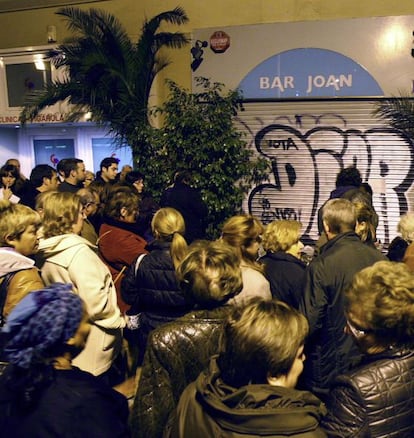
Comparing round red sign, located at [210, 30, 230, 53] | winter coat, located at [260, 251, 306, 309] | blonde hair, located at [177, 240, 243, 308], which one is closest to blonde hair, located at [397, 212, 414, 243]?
winter coat, located at [260, 251, 306, 309]

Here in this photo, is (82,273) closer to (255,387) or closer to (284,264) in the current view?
(284,264)

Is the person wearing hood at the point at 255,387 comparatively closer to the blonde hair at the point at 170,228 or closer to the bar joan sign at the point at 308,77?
the blonde hair at the point at 170,228

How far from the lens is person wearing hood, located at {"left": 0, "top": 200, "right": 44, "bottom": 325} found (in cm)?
321

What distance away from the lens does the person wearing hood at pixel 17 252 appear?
126 inches

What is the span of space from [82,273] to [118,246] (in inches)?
40.3

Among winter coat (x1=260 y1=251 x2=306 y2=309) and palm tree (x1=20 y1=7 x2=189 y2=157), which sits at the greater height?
palm tree (x1=20 y1=7 x2=189 y2=157)

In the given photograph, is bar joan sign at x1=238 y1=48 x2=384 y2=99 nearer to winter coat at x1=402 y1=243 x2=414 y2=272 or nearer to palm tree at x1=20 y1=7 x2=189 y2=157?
palm tree at x1=20 y1=7 x2=189 y2=157

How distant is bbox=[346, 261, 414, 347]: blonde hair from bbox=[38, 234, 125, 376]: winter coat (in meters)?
1.86

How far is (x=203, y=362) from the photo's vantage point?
279 cm

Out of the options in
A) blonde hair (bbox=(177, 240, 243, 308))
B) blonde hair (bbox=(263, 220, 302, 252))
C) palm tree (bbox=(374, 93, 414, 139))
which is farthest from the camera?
palm tree (bbox=(374, 93, 414, 139))

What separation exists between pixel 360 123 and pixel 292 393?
7.44 metres

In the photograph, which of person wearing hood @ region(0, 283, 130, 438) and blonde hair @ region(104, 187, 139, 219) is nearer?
person wearing hood @ region(0, 283, 130, 438)

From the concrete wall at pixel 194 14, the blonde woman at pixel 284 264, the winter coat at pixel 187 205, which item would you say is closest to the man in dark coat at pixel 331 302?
the blonde woman at pixel 284 264

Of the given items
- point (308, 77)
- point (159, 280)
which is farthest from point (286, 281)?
point (308, 77)
